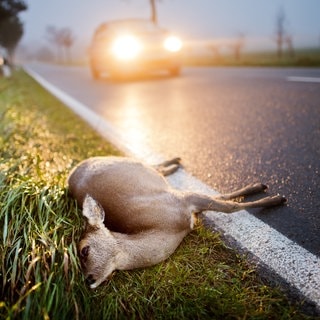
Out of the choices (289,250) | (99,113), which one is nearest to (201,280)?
(289,250)

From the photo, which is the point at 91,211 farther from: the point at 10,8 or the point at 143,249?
the point at 10,8

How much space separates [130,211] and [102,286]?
0.50 metres

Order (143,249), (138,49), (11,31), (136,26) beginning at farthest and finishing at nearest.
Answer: (11,31), (136,26), (138,49), (143,249)

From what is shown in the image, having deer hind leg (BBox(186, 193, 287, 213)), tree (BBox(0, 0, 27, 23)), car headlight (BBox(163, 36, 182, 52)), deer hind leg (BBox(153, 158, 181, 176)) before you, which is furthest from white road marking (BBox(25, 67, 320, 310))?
tree (BBox(0, 0, 27, 23))

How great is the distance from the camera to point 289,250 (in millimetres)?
2250

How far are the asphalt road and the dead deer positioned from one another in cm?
28

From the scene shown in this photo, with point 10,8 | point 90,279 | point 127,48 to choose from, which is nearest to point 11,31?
point 10,8

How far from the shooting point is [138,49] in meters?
12.7

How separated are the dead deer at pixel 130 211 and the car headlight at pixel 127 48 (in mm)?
10307

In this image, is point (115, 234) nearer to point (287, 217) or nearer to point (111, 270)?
point (111, 270)

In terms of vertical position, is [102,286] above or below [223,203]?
below

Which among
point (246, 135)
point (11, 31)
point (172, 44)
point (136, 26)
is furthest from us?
point (11, 31)

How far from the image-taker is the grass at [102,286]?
1.93 m

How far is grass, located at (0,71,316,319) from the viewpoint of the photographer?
6.34ft
